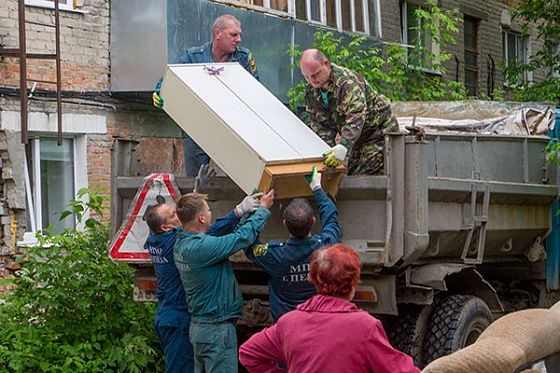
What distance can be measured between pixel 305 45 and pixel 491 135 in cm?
659

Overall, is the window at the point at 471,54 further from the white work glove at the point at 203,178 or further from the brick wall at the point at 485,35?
the white work glove at the point at 203,178

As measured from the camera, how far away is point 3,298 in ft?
28.9

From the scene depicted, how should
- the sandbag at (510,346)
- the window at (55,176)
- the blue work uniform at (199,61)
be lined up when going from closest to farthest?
the sandbag at (510,346)
the blue work uniform at (199,61)
the window at (55,176)

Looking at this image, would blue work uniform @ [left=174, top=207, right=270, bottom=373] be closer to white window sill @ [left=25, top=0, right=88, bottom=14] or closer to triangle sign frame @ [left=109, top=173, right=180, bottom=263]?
triangle sign frame @ [left=109, top=173, right=180, bottom=263]

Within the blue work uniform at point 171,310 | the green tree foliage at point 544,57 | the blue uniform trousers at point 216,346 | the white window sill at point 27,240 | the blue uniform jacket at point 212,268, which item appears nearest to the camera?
the blue uniform jacket at point 212,268

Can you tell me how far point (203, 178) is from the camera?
7418mm

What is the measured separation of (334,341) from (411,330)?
311cm

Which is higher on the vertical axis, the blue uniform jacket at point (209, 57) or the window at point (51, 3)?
the window at point (51, 3)

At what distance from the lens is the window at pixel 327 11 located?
14438 millimetres

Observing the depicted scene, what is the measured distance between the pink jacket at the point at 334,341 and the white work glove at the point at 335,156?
2.38 metres

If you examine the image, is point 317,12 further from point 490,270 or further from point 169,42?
point 490,270

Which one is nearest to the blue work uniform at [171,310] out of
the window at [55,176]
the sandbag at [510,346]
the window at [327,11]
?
the sandbag at [510,346]

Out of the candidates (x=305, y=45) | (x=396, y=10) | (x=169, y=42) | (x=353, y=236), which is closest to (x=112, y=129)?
(x=169, y=42)

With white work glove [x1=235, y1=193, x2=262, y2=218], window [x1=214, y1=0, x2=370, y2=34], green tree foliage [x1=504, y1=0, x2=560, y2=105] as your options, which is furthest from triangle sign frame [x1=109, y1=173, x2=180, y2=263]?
green tree foliage [x1=504, y1=0, x2=560, y2=105]
